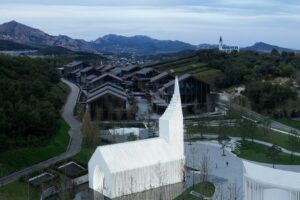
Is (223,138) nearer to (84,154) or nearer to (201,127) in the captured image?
(201,127)

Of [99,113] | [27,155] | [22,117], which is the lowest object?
[99,113]

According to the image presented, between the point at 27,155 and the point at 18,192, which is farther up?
the point at 27,155

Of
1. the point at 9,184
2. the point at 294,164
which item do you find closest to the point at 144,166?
the point at 9,184

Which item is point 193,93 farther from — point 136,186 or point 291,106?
point 136,186

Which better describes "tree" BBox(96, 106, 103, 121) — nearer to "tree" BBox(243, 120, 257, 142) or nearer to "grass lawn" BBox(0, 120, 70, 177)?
"grass lawn" BBox(0, 120, 70, 177)

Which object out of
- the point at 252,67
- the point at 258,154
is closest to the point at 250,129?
the point at 258,154

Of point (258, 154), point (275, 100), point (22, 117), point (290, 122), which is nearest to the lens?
point (22, 117)
